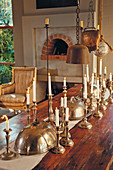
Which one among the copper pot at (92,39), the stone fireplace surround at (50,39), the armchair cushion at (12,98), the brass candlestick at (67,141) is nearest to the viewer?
the brass candlestick at (67,141)

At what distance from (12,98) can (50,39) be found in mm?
1605

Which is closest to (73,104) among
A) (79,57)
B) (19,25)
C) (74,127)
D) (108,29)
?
Answer: (74,127)

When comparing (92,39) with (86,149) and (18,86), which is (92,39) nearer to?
(86,149)

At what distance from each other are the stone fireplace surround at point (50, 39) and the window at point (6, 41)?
0.70 m

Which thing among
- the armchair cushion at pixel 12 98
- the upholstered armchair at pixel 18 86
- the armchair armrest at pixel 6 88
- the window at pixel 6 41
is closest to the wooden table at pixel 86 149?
the armchair cushion at pixel 12 98

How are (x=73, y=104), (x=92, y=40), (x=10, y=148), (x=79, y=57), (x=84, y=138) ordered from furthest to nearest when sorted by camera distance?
(x=92, y=40) → (x=73, y=104) → (x=79, y=57) → (x=84, y=138) → (x=10, y=148)

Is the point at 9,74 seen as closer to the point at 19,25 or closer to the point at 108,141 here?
the point at 19,25

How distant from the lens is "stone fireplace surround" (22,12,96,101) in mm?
5316

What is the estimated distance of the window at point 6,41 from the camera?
621 cm

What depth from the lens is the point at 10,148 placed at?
1820 mm

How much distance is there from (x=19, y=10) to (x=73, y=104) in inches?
160

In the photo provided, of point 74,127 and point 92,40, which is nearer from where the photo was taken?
point 74,127

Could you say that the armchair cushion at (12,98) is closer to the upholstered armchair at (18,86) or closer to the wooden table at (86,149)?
the upholstered armchair at (18,86)

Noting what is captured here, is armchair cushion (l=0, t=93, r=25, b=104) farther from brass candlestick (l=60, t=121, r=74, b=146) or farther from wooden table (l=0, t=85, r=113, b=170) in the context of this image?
brass candlestick (l=60, t=121, r=74, b=146)
